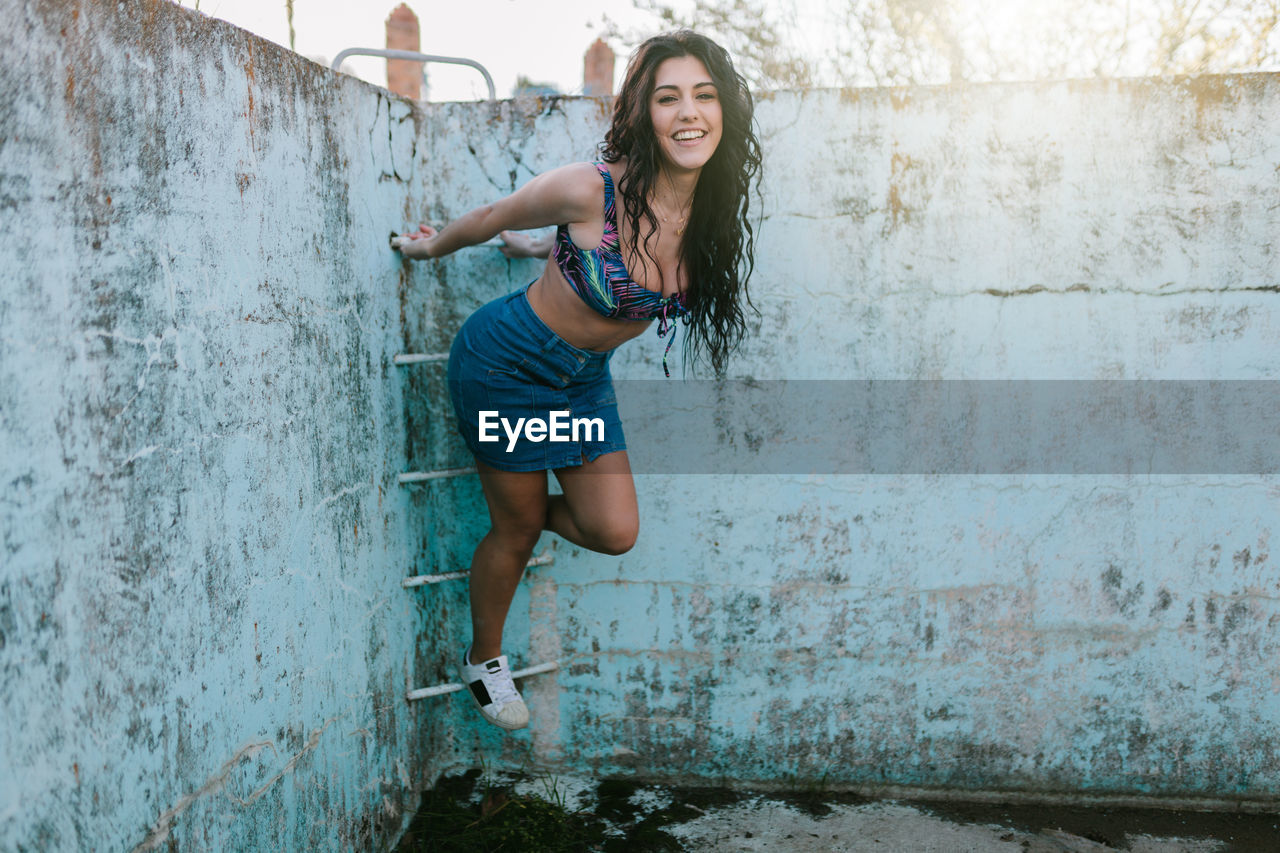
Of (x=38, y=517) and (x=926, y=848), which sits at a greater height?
(x=38, y=517)

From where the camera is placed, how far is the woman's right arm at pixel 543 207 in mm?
2643

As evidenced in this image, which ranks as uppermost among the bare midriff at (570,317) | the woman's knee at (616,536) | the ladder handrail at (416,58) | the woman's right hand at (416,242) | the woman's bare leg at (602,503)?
the ladder handrail at (416,58)

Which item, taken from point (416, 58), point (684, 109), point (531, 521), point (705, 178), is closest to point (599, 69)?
point (416, 58)

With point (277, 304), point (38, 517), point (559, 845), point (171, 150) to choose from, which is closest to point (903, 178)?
point (277, 304)

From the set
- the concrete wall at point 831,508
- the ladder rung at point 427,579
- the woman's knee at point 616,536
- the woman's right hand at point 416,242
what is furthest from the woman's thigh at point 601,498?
the woman's right hand at point 416,242

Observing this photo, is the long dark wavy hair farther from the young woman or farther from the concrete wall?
the concrete wall

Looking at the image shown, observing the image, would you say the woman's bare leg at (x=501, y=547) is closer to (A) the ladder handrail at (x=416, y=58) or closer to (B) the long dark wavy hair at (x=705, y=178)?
(B) the long dark wavy hair at (x=705, y=178)

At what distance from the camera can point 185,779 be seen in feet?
6.31

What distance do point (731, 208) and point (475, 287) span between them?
954 millimetres

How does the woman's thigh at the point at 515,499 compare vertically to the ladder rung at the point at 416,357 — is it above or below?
below

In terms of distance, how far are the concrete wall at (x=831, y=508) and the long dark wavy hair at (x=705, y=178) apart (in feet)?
1.00

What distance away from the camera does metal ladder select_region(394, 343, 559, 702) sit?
3.10 m

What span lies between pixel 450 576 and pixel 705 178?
4.99 ft

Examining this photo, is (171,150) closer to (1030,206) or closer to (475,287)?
(475,287)
